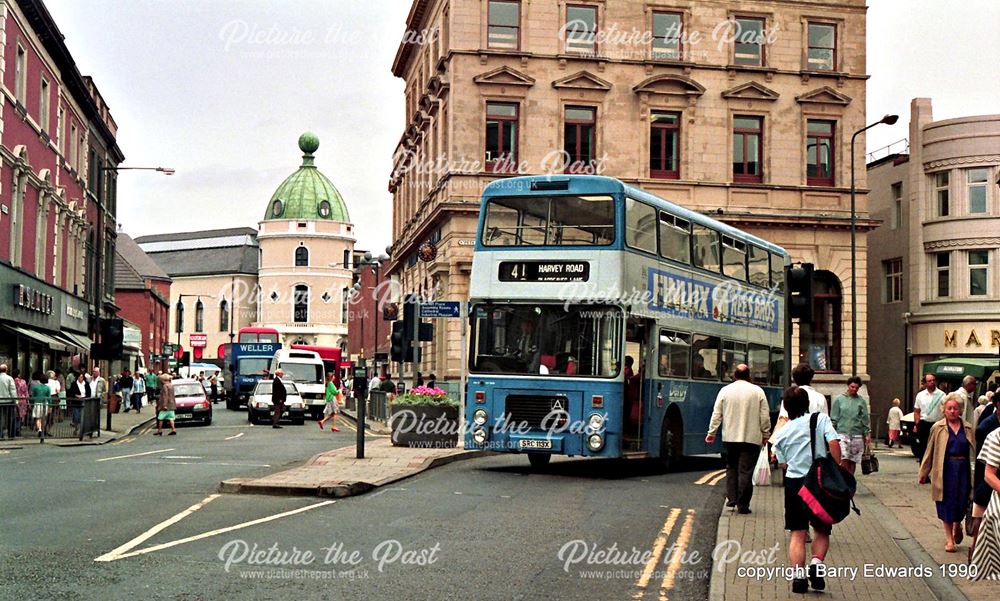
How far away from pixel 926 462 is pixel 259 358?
47979 mm

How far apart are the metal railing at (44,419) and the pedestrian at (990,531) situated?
2392 centimetres

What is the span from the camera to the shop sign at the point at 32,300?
119 feet

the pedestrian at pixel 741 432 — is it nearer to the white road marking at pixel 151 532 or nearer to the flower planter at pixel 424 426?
the white road marking at pixel 151 532

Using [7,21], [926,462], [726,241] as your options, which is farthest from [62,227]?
[926,462]

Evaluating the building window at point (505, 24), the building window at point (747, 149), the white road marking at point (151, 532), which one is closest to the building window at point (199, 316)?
the building window at point (505, 24)

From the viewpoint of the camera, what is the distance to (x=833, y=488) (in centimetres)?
980

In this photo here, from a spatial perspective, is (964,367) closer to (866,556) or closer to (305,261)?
(866,556)

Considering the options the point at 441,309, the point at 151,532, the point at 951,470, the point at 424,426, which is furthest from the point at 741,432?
the point at 424,426

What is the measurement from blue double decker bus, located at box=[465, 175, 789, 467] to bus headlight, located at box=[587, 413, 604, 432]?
15 millimetres

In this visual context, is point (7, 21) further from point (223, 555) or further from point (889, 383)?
point (889, 383)

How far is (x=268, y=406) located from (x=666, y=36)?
2023 cm

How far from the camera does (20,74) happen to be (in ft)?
122

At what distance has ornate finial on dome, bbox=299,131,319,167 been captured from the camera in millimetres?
122562

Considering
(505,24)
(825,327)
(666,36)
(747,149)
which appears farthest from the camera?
(825,327)
